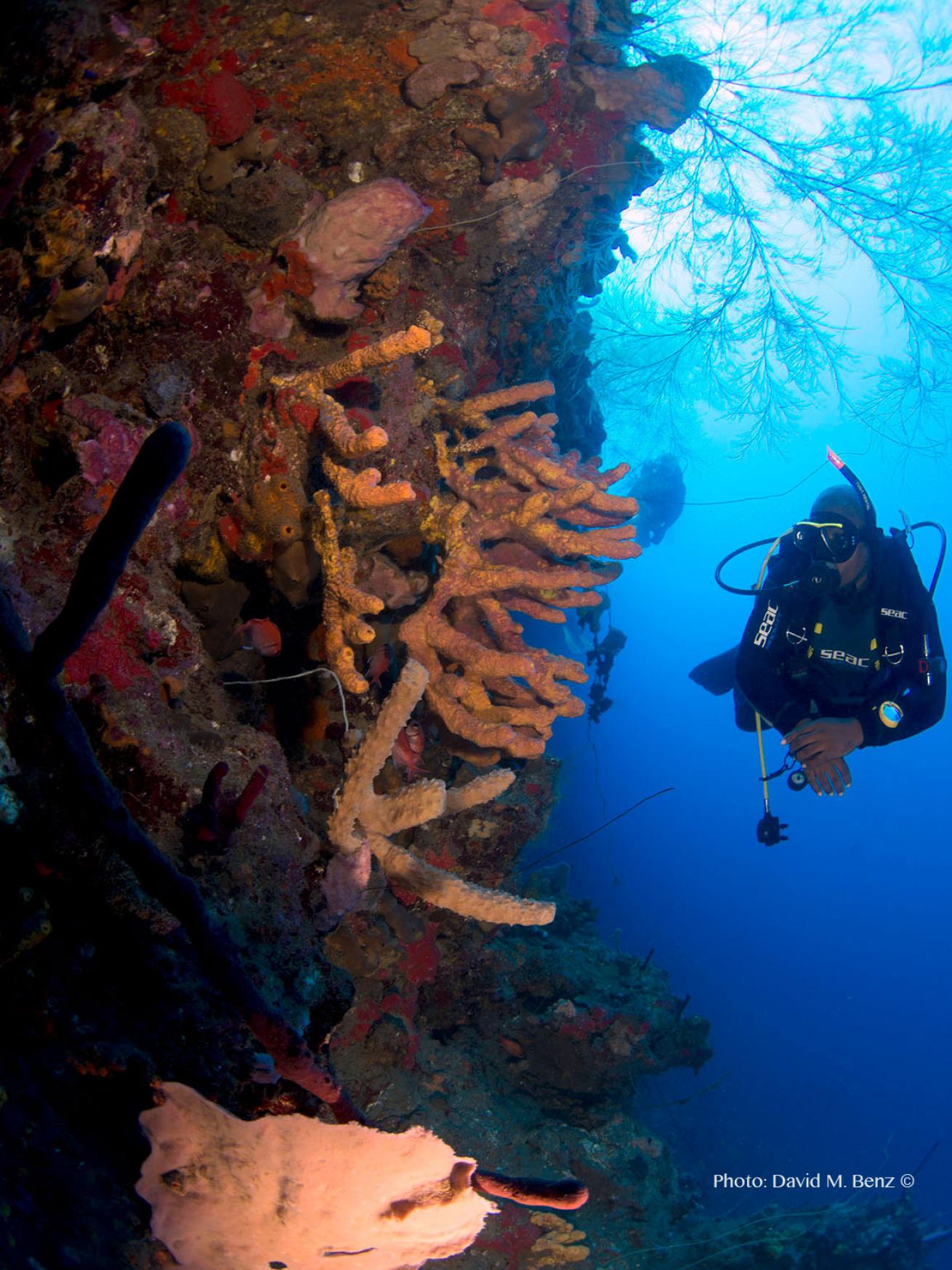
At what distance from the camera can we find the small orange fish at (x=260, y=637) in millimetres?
3111

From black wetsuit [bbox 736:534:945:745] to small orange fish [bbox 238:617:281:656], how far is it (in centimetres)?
406

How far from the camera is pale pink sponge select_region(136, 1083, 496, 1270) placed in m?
1.71

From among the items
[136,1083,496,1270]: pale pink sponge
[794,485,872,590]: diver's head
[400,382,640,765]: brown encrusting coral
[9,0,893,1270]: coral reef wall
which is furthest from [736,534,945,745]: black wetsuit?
[136,1083,496,1270]: pale pink sponge

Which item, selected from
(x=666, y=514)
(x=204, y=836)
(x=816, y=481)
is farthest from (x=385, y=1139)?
(x=816, y=481)

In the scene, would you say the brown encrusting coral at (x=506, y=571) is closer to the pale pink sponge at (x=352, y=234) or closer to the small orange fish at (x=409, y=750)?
the small orange fish at (x=409, y=750)

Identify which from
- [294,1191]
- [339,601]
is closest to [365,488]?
[339,601]

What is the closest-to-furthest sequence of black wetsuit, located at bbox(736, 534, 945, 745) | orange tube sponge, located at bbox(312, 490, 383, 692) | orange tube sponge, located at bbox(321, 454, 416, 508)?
1. orange tube sponge, located at bbox(321, 454, 416, 508)
2. orange tube sponge, located at bbox(312, 490, 383, 692)
3. black wetsuit, located at bbox(736, 534, 945, 745)

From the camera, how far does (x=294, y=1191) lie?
182 cm

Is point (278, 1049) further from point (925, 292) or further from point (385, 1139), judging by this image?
point (925, 292)

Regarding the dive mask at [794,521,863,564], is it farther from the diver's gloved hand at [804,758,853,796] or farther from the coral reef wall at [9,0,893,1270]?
the coral reef wall at [9,0,893,1270]

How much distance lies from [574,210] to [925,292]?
187 inches

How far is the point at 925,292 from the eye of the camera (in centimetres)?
693

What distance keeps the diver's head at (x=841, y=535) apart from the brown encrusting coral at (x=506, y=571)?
2182 mm

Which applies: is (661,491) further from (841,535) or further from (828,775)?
(828,775)
